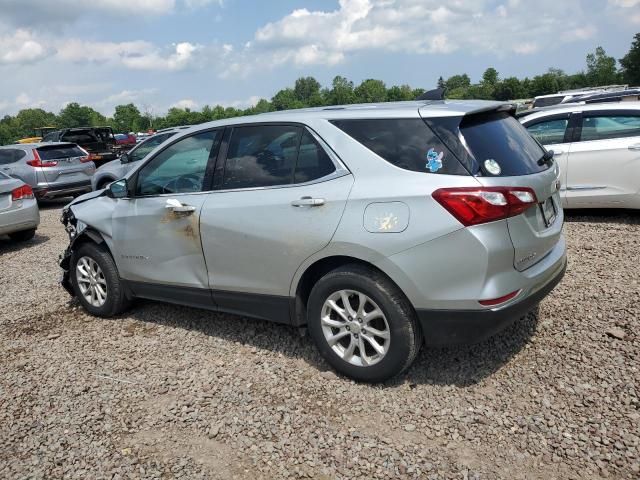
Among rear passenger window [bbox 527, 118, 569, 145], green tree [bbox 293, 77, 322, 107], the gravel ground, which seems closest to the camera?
the gravel ground

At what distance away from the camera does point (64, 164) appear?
12.4 m

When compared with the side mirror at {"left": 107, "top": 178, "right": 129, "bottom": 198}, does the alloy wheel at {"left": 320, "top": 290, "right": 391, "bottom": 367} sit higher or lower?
lower

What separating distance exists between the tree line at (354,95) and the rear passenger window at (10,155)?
63.8 metres

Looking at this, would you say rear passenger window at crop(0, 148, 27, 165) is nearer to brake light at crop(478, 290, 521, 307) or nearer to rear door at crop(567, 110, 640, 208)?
rear door at crop(567, 110, 640, 208)

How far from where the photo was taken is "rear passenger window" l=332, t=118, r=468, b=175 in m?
3.06

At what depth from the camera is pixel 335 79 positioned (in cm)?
13338

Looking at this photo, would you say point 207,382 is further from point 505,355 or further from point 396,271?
point 505,355

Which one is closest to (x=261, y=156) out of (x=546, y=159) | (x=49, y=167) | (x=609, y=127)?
(x=546, y=159)

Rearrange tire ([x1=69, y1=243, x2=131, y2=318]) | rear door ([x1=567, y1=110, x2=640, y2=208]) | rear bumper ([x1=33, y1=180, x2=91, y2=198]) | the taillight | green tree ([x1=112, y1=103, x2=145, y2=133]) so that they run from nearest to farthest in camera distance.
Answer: tire ([x1=69, y1=243, x2=131, y2=318]) → rear door ([x1=567, y1=110, x2=640, y2=208]) → the taillight → rear bumper ([x1=33, y1=180, x2=91, y2=198]) → green tree ([x1=112, y1=103, x2=145, y2=133])

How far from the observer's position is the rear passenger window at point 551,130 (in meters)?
7.27

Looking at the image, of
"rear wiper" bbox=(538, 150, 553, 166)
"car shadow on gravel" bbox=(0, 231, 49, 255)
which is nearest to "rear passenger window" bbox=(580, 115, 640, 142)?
"rear wiper" bbox=(538, 150, 553, 166)

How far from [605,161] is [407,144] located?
4781mm

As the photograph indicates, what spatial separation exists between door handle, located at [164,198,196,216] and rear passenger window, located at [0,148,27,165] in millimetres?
10099

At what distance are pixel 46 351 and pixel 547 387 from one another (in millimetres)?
3834
